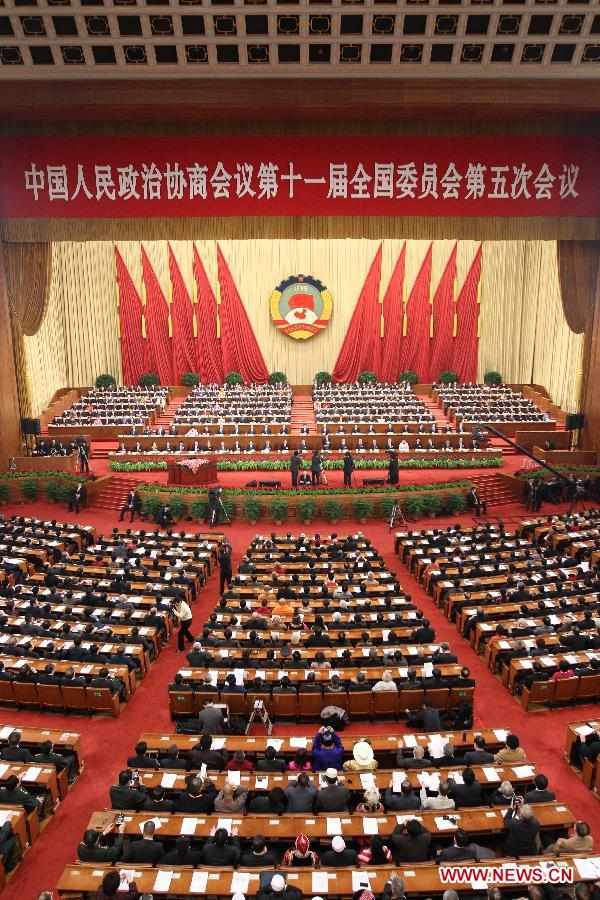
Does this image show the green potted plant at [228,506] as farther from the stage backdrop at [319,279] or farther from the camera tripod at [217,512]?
the stage backdrop at [319,279]

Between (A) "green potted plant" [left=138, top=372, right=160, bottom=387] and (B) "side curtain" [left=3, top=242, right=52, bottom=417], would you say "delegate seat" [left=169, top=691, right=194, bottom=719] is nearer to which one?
(B) "side curtain" [left=3, top=242, right=52, bottom=417]

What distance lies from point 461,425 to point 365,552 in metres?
10.6

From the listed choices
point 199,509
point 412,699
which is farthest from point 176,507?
point 412,699

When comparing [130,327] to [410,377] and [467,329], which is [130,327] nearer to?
[410,377]

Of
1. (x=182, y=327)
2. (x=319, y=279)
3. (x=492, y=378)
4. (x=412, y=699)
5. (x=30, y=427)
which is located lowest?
(x=412, y=699)

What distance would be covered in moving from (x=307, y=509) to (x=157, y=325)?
17.5 meters

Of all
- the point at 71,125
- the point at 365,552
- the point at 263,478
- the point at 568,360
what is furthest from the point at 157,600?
the point at 568,360

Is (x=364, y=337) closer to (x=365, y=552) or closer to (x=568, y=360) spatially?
(x=568, y=360)

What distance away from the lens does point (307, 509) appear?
18.0 metres

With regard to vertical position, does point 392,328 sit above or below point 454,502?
above

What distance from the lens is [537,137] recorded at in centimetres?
1688

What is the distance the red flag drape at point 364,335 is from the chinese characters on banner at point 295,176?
1515cm

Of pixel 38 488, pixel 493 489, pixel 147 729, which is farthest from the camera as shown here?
pixel 38 488

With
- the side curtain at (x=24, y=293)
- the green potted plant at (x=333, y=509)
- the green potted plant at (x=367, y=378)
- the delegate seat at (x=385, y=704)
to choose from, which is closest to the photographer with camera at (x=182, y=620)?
the delegate seat at (x=385, y=704)
